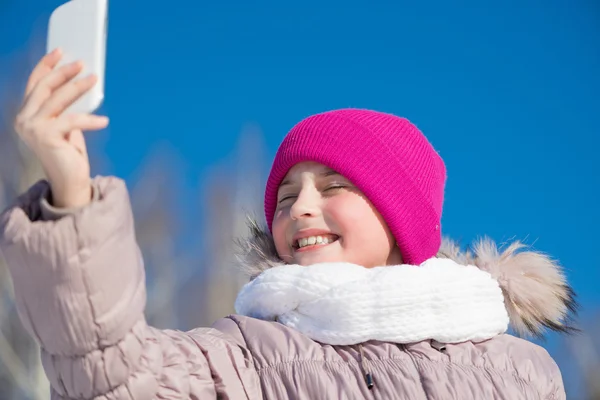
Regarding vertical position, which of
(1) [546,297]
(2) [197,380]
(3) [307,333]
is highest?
(1) [546,297]

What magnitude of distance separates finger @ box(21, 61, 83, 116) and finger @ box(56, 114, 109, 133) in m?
0.05

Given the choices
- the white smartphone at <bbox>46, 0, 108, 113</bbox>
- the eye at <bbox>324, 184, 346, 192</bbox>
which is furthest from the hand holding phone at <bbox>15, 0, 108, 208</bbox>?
the eye at <bbox>324, 184, 346, 192</bbox>

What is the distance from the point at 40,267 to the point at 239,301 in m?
0.89

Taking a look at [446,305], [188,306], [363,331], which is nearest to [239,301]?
[363,331]

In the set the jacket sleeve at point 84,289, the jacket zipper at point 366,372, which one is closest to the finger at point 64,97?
the jacket sleeve at point 84,289

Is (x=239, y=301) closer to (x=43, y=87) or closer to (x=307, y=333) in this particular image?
(x=307, y=333)

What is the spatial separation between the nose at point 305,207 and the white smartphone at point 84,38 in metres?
0.88

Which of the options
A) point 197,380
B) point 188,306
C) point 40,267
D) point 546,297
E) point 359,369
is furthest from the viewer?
point 188,306

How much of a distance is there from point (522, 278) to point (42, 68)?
1.70 m

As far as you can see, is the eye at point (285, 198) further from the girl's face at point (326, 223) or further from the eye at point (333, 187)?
the eye at point (333, 187)

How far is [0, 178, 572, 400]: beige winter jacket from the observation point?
1149 millimetres

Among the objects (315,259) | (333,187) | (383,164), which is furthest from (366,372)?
(383,164)

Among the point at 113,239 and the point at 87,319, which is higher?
the point at 113,239

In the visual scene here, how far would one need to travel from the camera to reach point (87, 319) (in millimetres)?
1165
